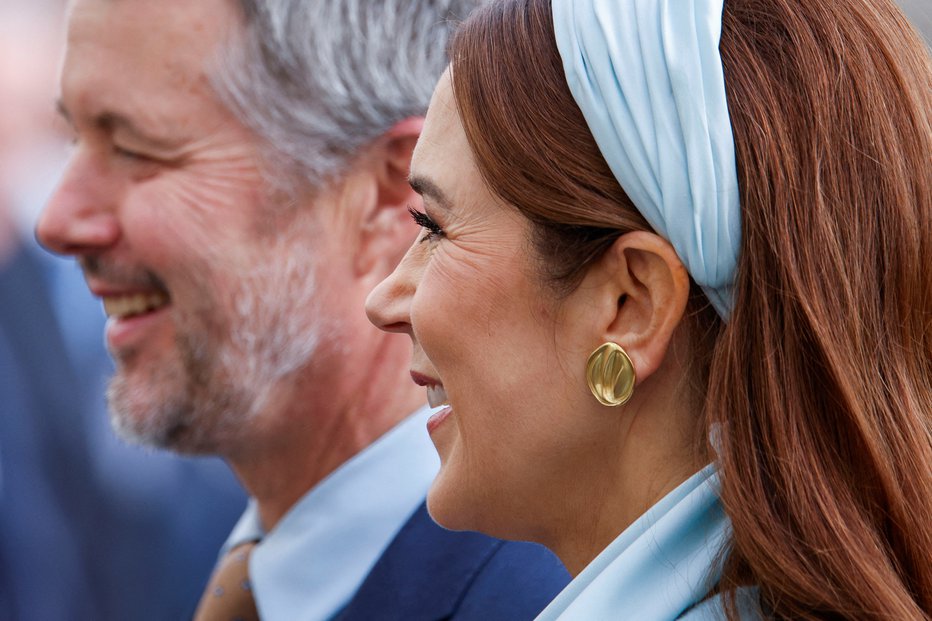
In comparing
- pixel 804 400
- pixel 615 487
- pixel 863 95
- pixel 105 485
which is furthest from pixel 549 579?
pixel 105 485

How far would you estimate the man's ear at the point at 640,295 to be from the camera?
1545 mm

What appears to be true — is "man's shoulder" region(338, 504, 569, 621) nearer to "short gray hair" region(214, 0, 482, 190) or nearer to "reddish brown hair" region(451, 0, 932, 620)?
"reddish brown hair" region(451, 0, 932, 620)

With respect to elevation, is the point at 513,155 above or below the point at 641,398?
above

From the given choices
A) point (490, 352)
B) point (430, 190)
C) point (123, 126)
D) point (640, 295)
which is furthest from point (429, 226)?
point (123, 126)

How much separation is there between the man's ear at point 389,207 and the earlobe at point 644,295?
3.54 ft

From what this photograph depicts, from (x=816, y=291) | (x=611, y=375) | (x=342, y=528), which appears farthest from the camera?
(x=342, y=528)

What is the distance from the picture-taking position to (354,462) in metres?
2.56

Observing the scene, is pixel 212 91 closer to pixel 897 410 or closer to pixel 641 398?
pixel 641 398

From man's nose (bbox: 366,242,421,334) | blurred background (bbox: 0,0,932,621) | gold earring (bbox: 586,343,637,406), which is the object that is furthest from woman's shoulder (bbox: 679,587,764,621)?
blurred background (bbox: 0,0,932,621)

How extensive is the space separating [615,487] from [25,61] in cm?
393

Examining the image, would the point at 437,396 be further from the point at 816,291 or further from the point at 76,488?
the point at 76,488

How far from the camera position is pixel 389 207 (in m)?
2.63

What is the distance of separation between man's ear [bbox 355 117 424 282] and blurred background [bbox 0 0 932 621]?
67.1 inches

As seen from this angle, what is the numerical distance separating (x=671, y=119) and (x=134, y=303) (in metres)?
1.47
